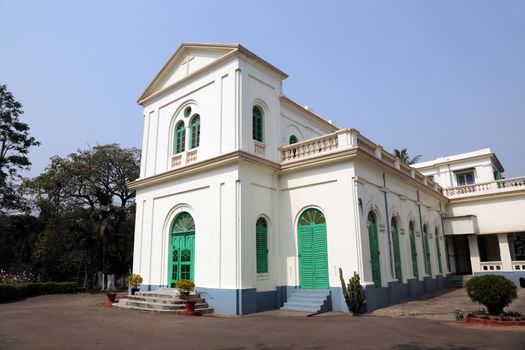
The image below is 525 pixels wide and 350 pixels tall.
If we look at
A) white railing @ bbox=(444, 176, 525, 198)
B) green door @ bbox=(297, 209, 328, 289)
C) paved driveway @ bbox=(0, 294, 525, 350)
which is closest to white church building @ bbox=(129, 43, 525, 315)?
green door @ bbox=(297, 209, 328, 289)

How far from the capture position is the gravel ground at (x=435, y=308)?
11.3 m

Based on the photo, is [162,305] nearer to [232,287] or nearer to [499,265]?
[232,287]

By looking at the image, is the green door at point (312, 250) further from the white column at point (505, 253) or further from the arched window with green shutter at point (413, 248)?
the white column at point (505, 253)

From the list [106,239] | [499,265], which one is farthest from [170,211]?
[499,265]

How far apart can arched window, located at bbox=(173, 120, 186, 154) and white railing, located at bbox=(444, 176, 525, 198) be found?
1758cm

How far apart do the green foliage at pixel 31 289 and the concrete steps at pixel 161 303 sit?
22.1 feet

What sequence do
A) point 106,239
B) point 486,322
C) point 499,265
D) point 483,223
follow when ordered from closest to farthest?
point 486,322 → point 499,265 → point 483,223 → point 106,239

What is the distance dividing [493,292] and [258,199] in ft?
24.5

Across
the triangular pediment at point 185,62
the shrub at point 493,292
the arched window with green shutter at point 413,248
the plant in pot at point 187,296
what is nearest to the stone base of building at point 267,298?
the plant in pot at point 187,296

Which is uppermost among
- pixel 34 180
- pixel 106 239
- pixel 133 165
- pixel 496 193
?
pixel 133 165

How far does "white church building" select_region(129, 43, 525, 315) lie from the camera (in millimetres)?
12383

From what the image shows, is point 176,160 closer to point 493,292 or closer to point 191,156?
point 191,156

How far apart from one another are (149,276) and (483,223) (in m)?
18.8

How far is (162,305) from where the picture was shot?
12047 millimetres
